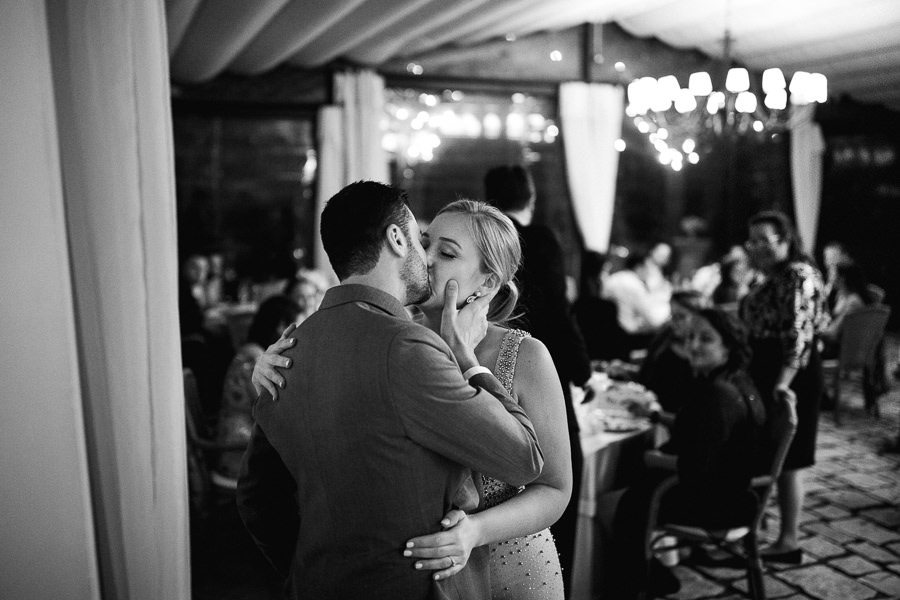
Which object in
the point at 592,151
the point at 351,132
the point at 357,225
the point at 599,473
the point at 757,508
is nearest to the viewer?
the point at 357,225

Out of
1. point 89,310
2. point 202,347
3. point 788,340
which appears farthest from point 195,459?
point 788,340

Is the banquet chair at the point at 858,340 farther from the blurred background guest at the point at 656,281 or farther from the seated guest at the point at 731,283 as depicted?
the blurred background guest at the point at 656,281

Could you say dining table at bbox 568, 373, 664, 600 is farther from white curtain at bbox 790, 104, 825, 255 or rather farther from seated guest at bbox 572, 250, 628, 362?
white curtain at bbox 790, 104, 825, 255

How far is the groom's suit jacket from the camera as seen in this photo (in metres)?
1.18

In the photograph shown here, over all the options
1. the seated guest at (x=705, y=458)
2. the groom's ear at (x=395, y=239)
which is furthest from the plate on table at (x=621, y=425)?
the groom's ear at (x=395, y=239)

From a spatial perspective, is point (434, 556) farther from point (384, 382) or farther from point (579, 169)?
point (579, 169)

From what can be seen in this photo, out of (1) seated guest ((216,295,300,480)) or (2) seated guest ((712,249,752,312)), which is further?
(2) seated guest ((712,249,752,312))

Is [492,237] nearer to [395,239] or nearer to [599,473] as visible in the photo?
[395,239]

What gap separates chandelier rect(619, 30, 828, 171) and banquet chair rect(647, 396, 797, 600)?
8.38ft

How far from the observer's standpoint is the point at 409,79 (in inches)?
288

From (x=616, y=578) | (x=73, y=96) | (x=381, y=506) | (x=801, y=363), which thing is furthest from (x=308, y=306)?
(x=381, y=506)

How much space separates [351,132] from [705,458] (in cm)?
511

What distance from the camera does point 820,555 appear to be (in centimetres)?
374

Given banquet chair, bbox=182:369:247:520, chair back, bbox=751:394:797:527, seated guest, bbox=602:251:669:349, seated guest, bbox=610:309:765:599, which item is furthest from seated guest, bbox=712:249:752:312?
banquet chair, bbox=182:369:247:520
